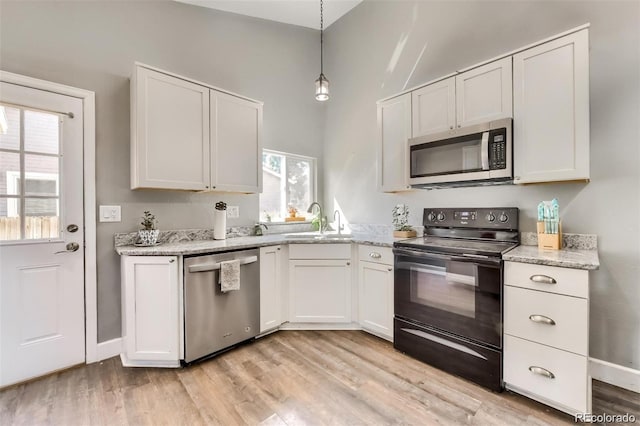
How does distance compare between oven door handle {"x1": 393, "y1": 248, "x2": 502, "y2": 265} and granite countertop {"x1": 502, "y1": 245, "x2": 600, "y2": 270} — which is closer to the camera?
granite countertop {"x1": 502, "y1": 245, "x2": 600, "y2": 270}

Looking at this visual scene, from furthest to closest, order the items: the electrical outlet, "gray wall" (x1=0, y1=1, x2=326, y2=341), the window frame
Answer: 1. the window frame
2. the electrical outlet
3. "gray wall" (x1=0, y1=1, x2=326, y2=341)

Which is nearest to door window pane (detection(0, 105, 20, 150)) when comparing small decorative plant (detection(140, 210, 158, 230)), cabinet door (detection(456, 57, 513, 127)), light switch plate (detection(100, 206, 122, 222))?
light switch plate (detection(100, 206, 122, 222))

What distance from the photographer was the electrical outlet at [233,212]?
3.07m

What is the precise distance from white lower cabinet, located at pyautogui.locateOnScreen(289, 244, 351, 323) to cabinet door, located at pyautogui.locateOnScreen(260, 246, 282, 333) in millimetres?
138

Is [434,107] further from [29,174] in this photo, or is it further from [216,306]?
[29,174]

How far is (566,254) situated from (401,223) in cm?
134

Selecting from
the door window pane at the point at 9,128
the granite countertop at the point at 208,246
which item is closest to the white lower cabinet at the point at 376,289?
the granite countertop at the point at 208,246

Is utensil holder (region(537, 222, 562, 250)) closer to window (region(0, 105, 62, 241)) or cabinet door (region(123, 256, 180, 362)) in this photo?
cabinet door (region(123, 256, 180, 362))

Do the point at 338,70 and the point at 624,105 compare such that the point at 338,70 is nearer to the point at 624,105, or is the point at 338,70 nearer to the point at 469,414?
the point at 624,105

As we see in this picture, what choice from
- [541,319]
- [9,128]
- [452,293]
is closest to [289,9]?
[9,128]

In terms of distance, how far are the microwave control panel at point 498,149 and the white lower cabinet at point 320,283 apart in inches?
55.0

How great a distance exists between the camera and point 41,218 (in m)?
2.04

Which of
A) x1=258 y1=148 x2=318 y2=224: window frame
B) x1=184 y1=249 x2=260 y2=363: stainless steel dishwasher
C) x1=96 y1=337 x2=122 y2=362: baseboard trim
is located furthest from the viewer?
x1=258 y1=148 x2=318 y2=224: window frame

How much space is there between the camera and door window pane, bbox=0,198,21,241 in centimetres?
190
